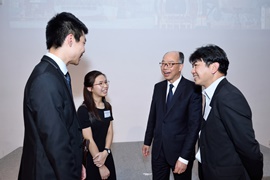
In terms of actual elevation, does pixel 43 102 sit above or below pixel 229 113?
above

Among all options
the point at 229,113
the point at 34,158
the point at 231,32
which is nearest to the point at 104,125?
the point at 34,158

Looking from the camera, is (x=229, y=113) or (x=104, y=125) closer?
(x=229, y=113)

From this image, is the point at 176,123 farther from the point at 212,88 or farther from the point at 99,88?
the point at 99,88

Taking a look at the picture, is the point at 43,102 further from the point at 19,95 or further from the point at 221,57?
the point at 19,95

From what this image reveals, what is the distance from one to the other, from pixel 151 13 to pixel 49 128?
2815 millimetres

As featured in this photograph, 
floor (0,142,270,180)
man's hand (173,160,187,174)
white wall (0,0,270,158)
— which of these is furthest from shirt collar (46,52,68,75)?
white wall (0,0,270,158)

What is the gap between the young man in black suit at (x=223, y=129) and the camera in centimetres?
130

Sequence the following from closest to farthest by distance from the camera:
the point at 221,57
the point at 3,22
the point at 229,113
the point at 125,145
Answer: the point at 229,113
the point at 221,57
the point at 3,22
the point at 125,145

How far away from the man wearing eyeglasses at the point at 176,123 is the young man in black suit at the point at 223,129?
261 millimetres

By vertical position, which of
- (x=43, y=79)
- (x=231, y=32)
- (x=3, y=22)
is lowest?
(x=43, y=79)

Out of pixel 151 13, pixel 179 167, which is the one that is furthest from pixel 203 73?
pixel 151 13

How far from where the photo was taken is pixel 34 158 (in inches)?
44.4

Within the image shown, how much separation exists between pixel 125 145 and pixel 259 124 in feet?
7.13

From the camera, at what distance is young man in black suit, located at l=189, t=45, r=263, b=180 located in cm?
130
